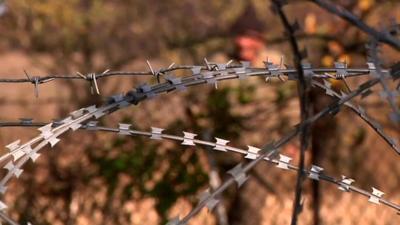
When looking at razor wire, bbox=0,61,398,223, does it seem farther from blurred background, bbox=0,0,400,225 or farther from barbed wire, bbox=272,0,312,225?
blurred background, bbox=0,0,400,225

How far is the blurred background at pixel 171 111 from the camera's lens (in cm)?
627

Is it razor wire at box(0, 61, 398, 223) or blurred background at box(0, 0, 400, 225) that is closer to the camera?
razor wire at box(0, 61, 398, 223)

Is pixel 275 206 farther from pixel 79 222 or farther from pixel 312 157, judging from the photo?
pixel 79 222

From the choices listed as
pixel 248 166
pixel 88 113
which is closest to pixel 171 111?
pixel 88 113

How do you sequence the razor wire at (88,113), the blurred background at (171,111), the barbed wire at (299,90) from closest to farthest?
the barbed wire at (299,90), the razor wire at (88,113), the blurred background at (171,111)

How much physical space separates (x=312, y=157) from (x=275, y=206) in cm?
71

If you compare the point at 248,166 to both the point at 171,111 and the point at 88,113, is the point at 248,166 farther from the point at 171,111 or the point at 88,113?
the point at 171,111

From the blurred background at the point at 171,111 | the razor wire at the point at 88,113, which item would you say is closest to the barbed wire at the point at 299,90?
the razor wire at the point at 88,113

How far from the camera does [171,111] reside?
6473 mm

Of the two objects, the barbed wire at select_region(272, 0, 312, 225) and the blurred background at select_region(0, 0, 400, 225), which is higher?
the barbed wire at select_region(272, 0, 312, 225)

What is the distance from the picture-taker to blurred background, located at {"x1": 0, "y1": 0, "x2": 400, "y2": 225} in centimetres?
627

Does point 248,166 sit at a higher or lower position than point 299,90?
lower

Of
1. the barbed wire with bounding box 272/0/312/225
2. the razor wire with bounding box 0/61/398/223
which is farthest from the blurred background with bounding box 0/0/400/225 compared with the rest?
the barbed wire with bounding box 272/0/312/225

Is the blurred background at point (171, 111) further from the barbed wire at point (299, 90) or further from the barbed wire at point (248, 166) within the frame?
the barbed wire at point (299, 90)
